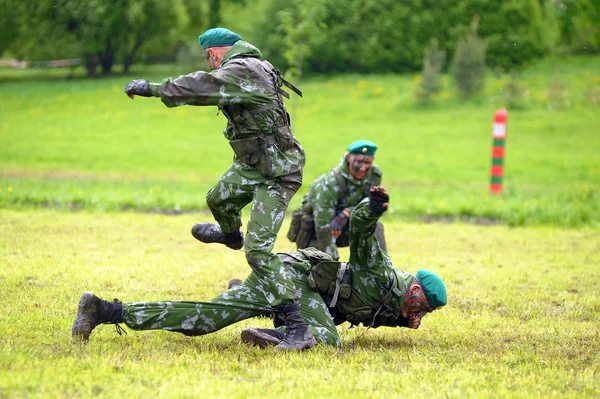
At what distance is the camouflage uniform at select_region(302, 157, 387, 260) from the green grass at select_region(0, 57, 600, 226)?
5.77 meters

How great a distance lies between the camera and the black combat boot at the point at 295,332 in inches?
242

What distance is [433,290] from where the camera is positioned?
6.29m

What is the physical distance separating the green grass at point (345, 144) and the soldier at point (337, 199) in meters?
5.76

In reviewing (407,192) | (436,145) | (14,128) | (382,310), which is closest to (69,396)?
(382,310)

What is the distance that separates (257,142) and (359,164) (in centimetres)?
291

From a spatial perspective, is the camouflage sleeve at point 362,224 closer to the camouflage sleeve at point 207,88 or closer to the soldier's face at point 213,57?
the camouflage sleeve at point 207,88

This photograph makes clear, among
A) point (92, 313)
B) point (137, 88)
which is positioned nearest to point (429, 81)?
point (137, 88)

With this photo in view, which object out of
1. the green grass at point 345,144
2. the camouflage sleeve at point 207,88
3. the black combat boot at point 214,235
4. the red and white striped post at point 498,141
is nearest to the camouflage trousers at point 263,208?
the black combat boot at point 214,235

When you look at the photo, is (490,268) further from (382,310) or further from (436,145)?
(436,145)

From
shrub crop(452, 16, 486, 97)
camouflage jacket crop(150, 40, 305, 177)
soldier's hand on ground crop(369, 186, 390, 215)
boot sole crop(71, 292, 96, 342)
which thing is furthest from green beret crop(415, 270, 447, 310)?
shrub crop(452, 16, 486, 97)

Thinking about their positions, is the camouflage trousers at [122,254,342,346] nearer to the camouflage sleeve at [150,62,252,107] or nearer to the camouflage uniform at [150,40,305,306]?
the camouflage uniform at [150,40,305,306]

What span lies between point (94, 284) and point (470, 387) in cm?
421

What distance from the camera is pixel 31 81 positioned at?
44906 millimetres

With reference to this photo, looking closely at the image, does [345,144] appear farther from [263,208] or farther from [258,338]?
[258,338]
